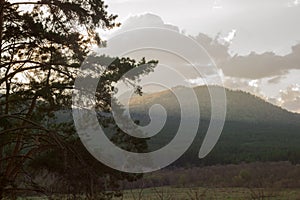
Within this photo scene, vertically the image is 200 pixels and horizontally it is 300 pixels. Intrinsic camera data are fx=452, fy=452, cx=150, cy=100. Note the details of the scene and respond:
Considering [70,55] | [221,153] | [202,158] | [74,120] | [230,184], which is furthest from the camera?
[221,153]

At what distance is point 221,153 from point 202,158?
2575 centimetres

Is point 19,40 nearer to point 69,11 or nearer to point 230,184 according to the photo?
point 69,11

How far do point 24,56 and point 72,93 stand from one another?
2231 millimetres

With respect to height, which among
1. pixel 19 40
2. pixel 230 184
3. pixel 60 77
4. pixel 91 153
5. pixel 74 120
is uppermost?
pixel 19 40

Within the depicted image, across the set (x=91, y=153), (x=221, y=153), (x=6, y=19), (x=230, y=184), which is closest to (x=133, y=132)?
(x=91, y=153)

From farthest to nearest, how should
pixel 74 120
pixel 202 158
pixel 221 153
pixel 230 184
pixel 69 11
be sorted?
pixel 221 153, pixel 202 158, pixel 230 184, pixel 74 120, pixel 69 11

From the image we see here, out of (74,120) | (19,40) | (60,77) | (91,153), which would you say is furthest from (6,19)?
(91,153)

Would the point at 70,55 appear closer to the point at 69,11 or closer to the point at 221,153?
the point at 69,11

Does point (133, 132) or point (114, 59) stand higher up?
point (114, 59)

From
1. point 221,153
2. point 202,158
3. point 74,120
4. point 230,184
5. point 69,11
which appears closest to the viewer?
point 69,11

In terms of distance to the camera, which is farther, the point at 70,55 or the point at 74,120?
the point at 74,120

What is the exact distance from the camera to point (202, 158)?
137250mm

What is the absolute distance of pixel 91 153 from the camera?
13047 millimetres

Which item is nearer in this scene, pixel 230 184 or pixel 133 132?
pixel 133 132
